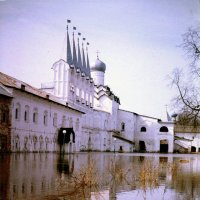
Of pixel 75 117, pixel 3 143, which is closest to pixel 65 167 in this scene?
pixel 3 143

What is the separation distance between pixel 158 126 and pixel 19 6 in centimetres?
3227

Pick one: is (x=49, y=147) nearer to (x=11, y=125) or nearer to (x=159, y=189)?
(x=11, y=125)

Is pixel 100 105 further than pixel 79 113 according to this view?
Yes

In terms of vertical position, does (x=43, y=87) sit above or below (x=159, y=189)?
above

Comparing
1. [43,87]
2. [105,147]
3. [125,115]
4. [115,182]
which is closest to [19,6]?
[115,182]

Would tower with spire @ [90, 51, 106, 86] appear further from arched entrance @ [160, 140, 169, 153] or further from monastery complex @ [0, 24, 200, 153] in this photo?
arched entrance @ [160, 140, 169, 153]

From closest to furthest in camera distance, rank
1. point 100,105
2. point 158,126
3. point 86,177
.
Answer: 1. point 86,177
2. point 100,105
3. point 158,126

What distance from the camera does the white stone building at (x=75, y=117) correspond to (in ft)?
59.3

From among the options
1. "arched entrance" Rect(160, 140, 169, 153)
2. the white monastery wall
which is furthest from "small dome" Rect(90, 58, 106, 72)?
the white monastery wall

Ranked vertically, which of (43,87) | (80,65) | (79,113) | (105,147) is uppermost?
(80,65)

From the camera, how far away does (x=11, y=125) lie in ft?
56.3

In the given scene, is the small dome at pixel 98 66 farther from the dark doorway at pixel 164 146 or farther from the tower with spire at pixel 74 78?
the dark doorway at pixel 164 146

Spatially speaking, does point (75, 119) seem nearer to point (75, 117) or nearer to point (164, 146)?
point (75, 117)

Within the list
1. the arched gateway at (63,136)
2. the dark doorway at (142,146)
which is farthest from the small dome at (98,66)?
the arched gateway at (63,136)
